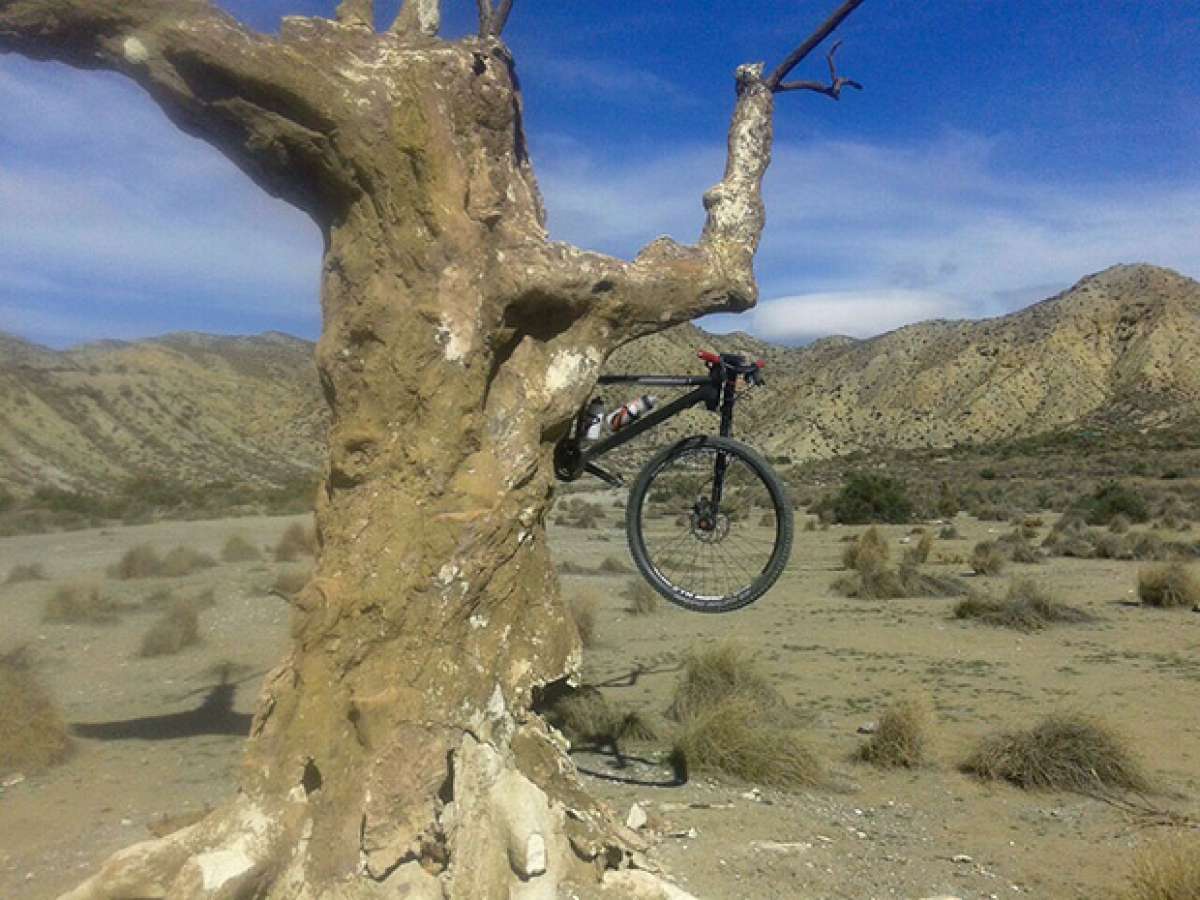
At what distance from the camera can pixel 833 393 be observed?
8175 cm

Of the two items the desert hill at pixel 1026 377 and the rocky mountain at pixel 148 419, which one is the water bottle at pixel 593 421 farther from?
the desert hill at pixel 1026 377

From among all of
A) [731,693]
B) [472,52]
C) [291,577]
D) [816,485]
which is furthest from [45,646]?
[816,485]

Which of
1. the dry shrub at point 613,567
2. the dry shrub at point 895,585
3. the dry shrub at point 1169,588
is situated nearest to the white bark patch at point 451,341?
the dry shrub at point 1169,588

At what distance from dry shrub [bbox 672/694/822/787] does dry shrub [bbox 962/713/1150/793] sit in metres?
1.46

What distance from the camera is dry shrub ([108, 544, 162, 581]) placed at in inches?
839

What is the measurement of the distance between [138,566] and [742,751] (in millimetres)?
16041

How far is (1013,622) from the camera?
1567 cm

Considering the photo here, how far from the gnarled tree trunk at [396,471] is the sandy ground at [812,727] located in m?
2.05

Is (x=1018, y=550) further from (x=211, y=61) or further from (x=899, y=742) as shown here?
(x=211, y=61)

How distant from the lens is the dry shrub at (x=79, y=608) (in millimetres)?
16516

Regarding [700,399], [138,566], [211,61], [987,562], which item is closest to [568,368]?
[700,399]

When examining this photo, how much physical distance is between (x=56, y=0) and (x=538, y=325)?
242 centimetres

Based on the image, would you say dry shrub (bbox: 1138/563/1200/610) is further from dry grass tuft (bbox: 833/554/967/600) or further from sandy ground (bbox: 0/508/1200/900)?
dry grass tuft (bbox: 833/554/967/600)

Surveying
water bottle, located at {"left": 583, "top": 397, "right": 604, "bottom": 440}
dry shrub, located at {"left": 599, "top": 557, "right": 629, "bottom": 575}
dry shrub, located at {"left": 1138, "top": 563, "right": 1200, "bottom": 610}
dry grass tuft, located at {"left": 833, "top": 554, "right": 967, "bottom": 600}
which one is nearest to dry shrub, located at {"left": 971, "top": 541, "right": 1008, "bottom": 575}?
dry grass tuft, located at {"left": 833, "top": 554, "right": 967, "bottom": 600}
